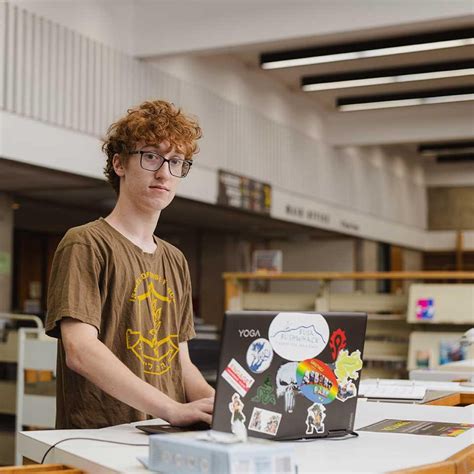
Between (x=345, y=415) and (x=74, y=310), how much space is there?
69 cm

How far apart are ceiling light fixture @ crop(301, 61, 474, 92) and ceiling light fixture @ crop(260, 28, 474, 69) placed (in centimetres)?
86

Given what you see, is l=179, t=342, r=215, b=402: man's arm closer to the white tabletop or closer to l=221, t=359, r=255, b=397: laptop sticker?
l=221, t=359, r=255, b=397: laptop sticker

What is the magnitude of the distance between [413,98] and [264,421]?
32.0ft

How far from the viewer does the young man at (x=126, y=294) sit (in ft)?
6.72

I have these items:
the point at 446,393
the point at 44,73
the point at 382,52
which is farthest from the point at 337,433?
the point at 382,52

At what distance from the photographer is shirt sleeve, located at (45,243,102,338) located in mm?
2059

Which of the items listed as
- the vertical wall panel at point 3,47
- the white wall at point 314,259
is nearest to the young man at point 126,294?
the vertical wall panel at point 3,47

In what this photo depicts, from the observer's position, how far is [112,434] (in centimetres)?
191

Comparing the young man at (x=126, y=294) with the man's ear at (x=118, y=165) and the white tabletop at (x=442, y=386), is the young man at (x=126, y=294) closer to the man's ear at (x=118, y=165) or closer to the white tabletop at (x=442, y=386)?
the man's ear at (x=118, y=165)

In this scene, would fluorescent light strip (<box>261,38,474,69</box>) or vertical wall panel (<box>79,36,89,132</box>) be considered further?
fluorescent light strip (<box>261,38,474,69</box>)

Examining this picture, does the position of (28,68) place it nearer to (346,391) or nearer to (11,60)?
(11,60)

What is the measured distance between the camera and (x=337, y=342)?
74.3 inches

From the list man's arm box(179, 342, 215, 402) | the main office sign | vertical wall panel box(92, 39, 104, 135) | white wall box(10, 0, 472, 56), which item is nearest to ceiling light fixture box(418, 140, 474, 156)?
the main office sign

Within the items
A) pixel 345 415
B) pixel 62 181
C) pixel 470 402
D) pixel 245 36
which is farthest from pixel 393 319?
pixel 345 415
